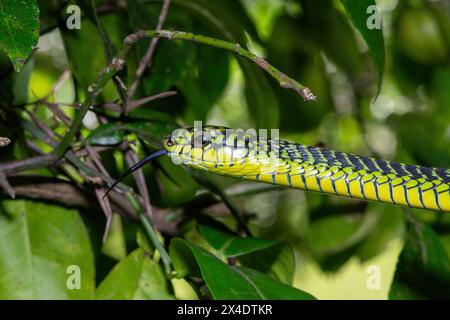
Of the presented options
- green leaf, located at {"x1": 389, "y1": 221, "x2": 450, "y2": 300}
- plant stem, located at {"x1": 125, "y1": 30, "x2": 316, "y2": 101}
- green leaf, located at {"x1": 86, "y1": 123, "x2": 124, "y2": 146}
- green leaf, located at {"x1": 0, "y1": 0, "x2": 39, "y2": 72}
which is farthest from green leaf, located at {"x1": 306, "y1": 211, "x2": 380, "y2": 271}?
green leaf, located at {"x1": 0, "y1": 0, "x2": 39, "y2": 72}

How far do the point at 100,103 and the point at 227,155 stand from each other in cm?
32

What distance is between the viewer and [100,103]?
132cm

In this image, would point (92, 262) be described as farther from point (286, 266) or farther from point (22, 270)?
point (286, 266)

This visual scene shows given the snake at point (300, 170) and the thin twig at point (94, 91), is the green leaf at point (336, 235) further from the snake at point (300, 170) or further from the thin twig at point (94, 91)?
the thin twig at point (94, 91)

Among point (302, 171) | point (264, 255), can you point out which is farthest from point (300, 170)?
point (264, 255)

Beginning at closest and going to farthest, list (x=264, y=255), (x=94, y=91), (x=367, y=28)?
(x=94, y=91) → (x=367, y=28) → (x=264, y=255)

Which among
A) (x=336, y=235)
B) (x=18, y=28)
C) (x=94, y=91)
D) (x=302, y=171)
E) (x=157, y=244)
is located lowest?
(x=336, y=235)

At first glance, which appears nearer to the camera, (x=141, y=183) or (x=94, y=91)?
(x=94, y=91)

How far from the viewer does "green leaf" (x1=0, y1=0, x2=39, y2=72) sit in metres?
0.91

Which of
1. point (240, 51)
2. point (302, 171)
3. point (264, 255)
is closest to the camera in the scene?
point (240, 51)

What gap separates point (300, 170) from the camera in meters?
1.26

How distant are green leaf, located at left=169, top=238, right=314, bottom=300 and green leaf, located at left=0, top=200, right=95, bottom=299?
0.29 metres

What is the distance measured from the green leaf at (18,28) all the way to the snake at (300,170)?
0.37 m

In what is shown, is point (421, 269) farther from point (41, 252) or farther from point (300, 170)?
point (41, 252)
